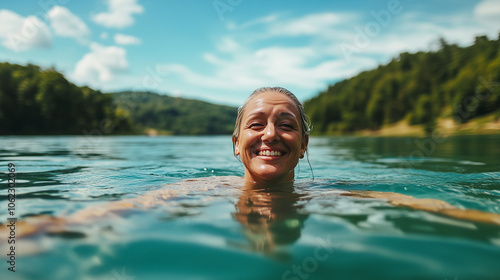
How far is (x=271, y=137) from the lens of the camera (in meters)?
3.68

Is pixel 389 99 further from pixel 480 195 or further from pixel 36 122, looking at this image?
pixel 480 195

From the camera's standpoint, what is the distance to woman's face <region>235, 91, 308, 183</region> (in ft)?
12.3

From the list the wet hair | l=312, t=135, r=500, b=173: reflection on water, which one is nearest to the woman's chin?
the wet hair

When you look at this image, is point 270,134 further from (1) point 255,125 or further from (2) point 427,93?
(2) point 427,93

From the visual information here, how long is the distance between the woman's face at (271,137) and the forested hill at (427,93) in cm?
6144

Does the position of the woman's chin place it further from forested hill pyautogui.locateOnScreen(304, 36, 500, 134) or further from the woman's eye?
forested hill pyautogui.locateOnScreen(304, 36, 500, 134)

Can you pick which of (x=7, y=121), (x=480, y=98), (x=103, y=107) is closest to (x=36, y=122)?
(x=7, y=121)

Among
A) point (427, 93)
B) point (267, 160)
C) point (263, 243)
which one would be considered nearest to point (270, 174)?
point (267, 160)

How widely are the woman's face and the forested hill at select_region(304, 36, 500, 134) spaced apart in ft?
202

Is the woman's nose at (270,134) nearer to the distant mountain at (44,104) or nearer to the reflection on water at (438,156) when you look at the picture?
the reflection on water at (438,156)

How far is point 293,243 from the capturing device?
2.14 m

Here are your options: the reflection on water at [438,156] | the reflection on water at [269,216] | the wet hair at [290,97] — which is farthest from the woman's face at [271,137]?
the reflection on water at [438,156]

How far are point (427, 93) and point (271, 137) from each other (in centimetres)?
10732

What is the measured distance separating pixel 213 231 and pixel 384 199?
2.04 m
